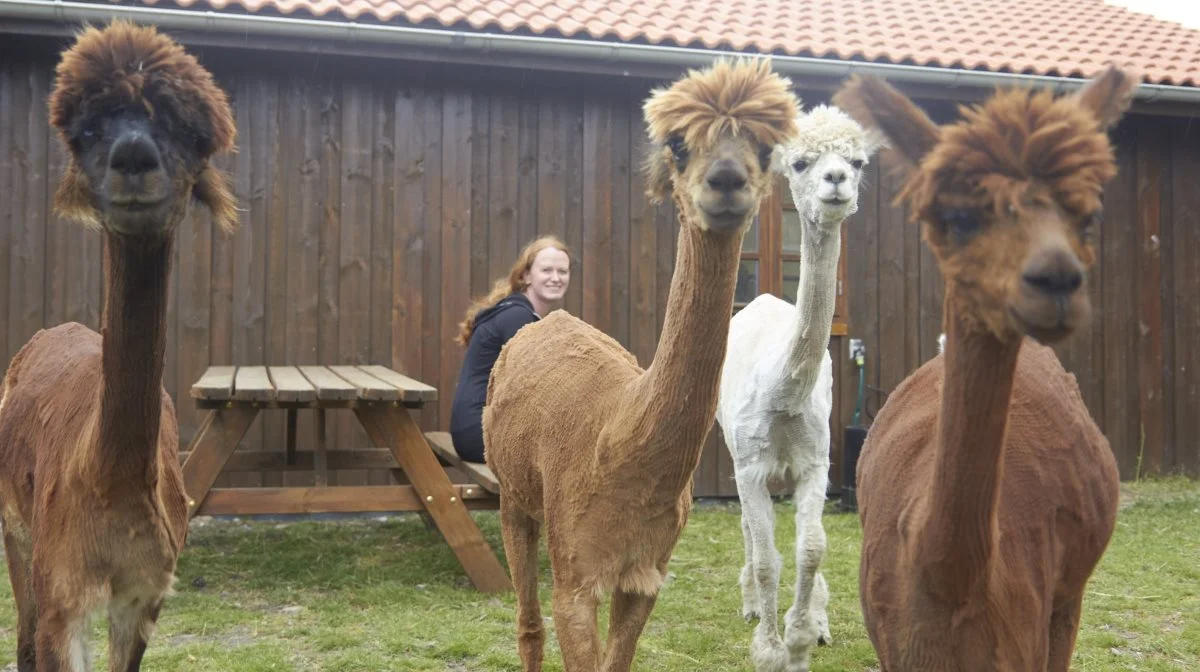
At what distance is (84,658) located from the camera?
8.96 feet

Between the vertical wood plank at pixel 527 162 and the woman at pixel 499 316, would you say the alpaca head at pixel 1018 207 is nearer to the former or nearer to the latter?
the woman at pixel 499 316

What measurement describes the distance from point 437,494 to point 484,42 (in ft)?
11.0

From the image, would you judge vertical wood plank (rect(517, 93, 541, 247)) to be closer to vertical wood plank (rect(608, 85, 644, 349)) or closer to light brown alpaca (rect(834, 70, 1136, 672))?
vertical wood plank (rect(608, 85, 644, 349))

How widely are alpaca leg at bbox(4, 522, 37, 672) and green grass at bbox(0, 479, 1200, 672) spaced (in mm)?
394

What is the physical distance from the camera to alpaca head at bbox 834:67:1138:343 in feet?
5.41

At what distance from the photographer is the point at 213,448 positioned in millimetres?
5238

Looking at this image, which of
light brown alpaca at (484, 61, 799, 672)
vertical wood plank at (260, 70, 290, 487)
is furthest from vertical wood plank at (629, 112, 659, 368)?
light brown alpaca at (484, 61, 799, 672)

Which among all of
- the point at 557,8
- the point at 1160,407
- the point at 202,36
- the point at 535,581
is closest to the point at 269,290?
the point at 202,36

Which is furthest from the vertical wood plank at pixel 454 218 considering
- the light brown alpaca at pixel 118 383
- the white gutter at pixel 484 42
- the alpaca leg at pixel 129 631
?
the alpaca leg at pixel 129 631

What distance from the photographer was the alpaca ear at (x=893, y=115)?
1.92 metres

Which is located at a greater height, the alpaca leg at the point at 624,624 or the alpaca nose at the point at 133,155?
the alpaca nose at the point at 133,155

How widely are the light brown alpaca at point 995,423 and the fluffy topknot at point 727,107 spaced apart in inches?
18.1

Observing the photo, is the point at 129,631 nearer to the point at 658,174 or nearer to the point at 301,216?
the point at 658,174

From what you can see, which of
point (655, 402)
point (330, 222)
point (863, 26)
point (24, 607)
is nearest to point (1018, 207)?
point (655, 402)
